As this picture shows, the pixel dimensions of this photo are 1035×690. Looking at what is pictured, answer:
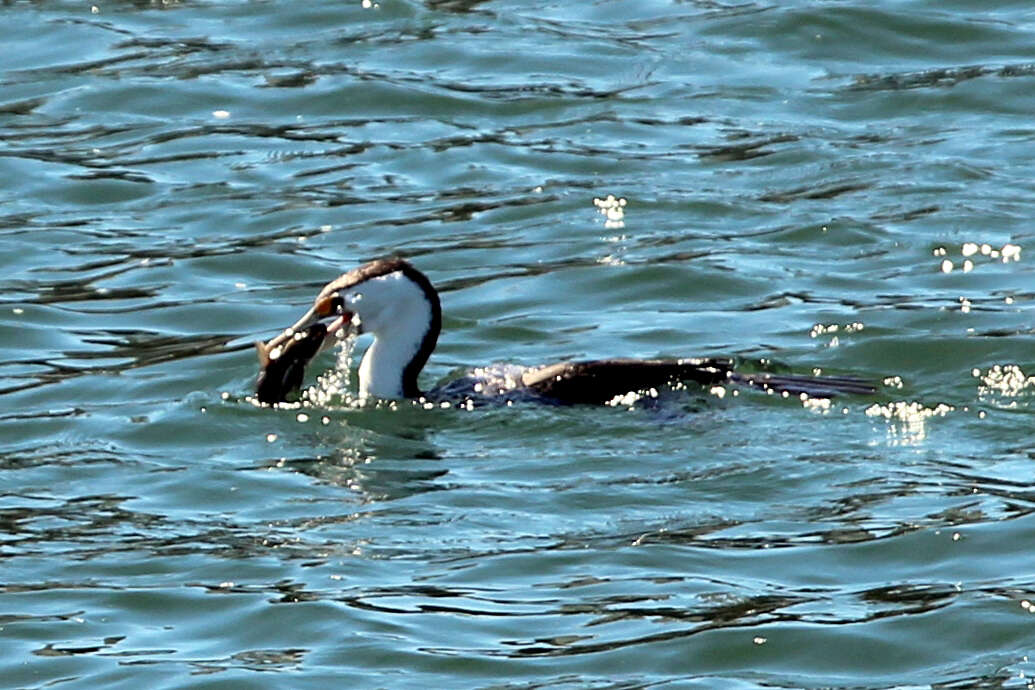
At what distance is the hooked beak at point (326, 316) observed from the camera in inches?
454

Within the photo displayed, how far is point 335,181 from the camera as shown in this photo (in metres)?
15.6

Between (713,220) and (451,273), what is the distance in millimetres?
1590

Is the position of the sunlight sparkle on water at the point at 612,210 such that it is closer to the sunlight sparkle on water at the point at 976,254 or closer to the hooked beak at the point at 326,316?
the sunlight sparkle on water at the point at 976,254

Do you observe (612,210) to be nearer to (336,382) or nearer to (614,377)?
(336,382)

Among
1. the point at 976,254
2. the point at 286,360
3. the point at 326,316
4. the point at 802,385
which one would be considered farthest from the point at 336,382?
the point at 976,254

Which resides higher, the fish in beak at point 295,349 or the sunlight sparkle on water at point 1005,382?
the fish in beak at point 295,349

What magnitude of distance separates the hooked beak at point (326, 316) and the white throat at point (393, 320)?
5 cm

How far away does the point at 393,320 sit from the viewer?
1159cm

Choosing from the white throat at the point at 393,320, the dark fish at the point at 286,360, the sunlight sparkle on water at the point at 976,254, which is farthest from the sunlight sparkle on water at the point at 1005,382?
the dark fish at the point at 286,360

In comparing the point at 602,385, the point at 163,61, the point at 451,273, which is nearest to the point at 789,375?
the point at 602,385

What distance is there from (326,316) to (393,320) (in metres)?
0.31

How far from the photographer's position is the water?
859 centimetres

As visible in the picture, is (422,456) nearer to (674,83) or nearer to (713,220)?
(713,220)

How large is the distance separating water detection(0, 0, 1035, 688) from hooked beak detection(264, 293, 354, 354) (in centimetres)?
33
